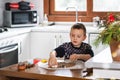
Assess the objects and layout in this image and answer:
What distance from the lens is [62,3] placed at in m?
4.74

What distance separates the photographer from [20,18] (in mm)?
4273

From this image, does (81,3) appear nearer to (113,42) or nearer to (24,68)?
(24,68)

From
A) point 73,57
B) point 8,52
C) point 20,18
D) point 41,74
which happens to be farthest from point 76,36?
point 20,18

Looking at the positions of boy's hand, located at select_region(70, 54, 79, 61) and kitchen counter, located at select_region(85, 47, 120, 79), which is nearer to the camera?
kitchen counter, located at select_region(85, 47, 120, 79)

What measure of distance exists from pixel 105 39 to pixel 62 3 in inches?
131

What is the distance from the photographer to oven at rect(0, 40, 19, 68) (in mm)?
3501

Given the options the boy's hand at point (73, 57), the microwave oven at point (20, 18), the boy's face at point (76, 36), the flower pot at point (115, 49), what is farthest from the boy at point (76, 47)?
the microwave oven at point (20, 18)

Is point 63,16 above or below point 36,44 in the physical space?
above

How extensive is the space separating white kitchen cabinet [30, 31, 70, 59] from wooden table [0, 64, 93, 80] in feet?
6.88

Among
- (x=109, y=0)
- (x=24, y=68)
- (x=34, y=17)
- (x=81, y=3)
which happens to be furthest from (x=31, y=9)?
(x=24, y=68)

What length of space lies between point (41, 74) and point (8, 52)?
1951mm

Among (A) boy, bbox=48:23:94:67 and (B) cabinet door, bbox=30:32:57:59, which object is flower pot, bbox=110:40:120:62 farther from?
(B) cabinet door, bbox=30:32:57:59

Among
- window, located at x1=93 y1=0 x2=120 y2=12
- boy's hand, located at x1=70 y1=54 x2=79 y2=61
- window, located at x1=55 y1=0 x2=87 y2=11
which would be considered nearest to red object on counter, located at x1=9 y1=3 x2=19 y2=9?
window, located at x1=55 y1=0 x2=87 y2=11

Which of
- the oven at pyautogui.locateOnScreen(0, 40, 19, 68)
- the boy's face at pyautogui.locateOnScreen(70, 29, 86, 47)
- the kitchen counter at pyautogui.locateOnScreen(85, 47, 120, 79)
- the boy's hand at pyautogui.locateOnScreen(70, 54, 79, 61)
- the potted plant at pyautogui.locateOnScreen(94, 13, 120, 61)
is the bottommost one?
the oven at pyautogui.locateOnScreen(0, 40, 19, 68)
